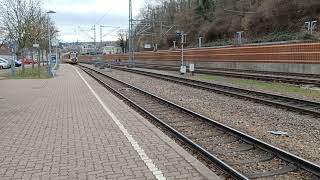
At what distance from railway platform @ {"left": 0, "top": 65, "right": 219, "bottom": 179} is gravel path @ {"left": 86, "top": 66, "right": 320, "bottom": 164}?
83.0 inches

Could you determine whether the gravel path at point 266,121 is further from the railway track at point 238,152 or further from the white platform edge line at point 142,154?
the white platform edge line at point 142,154

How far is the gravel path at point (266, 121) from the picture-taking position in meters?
8.22

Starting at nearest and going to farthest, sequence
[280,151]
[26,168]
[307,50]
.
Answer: [26,168] < [280,151] < [307,50]

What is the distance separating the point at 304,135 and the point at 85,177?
5.19 metres

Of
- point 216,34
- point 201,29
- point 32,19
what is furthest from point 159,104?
point 201,29

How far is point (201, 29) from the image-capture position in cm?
7588

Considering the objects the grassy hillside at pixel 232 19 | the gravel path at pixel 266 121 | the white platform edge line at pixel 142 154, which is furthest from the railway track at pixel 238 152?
the grassy hillside at pixel 232 19

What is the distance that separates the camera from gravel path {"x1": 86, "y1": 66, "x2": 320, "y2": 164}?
8219 millimetres

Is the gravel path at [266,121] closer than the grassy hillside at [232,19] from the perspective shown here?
Yes

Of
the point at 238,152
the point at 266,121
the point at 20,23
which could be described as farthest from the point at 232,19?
the point at 238,152

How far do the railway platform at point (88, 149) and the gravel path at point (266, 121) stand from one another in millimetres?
2108

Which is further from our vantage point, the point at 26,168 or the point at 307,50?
the point at 307,50

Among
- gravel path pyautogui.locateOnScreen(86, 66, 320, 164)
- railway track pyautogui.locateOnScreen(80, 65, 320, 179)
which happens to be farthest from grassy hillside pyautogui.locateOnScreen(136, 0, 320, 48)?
railway track pyautogui.locateOnScreen(80, 65, 320, 179)

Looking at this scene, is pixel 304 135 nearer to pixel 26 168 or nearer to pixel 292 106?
pixel 292 106
